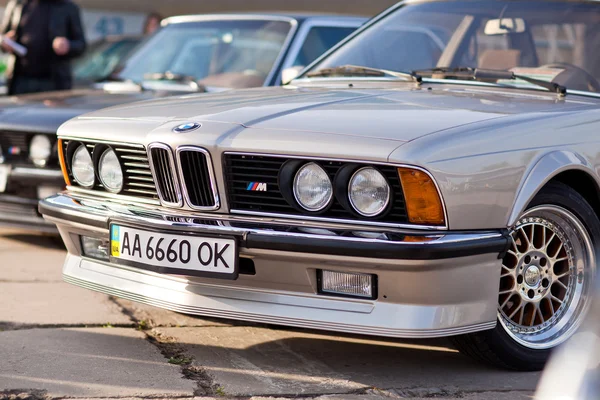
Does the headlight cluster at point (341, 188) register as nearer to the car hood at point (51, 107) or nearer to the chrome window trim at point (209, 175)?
the chrome window trim at point (209, 175)

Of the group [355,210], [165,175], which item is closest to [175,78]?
[165,175]

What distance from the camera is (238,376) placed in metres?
3.54

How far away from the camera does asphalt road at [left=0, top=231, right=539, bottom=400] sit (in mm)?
3395

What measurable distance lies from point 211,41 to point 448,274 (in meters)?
3.83

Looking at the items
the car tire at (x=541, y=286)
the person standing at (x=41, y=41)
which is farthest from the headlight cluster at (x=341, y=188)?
the person standing at (x=41, y=41)

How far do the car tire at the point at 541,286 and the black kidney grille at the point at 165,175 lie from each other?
1.17m

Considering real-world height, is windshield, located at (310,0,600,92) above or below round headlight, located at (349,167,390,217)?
above

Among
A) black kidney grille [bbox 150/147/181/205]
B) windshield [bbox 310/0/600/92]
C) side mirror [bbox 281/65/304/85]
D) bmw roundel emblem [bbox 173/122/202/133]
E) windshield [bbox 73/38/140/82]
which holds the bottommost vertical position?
windshield [bbox 73/38/140/82]

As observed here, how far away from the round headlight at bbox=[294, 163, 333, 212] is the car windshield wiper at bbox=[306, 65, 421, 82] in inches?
49.9

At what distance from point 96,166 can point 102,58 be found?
8648mm

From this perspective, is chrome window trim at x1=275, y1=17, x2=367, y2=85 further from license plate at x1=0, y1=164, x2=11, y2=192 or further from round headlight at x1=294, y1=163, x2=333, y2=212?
round headlight at x1=294, y1=163, x2=333, y2=212

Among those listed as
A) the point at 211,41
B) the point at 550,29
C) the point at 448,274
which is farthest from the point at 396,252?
the point at 211,41

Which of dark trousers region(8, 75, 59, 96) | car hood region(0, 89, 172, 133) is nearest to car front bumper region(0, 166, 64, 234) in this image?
car hood region(0, 89, 172, 133)

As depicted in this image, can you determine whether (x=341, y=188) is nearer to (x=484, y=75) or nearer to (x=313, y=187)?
(x=313, y=187)
